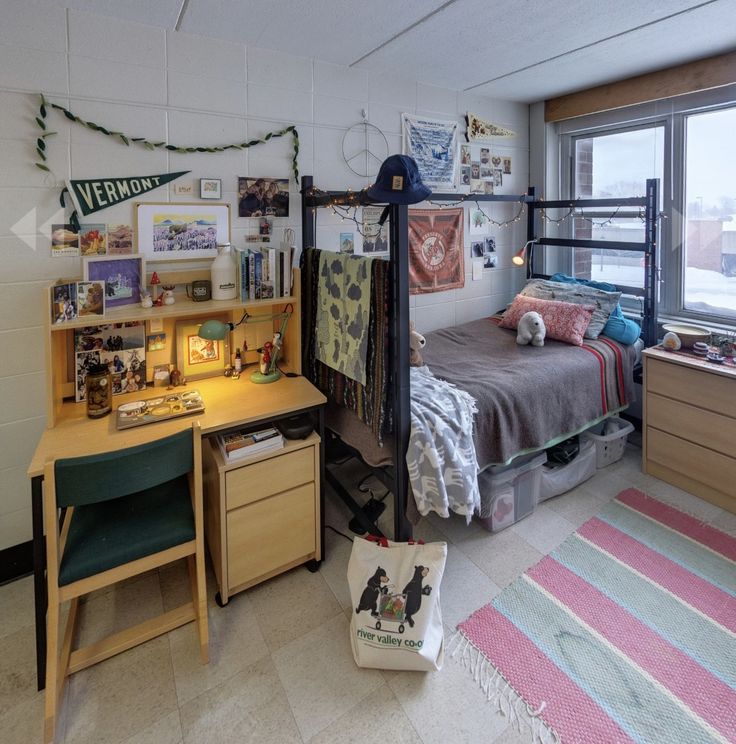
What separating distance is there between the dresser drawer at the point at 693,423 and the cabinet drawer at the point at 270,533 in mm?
1970

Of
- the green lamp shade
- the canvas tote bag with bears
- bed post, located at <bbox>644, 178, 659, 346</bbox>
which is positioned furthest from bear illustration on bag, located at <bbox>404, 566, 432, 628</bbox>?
bed post, located at <bbox>644, 178, 659, 346</bbox>

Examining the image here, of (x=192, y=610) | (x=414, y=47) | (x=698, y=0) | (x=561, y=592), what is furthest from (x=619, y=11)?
(x=192, y=610)

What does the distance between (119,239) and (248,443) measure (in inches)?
42.3

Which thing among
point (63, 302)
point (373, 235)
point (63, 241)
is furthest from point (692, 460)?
point (63, 241)

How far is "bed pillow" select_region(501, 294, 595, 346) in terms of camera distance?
9.61 feet

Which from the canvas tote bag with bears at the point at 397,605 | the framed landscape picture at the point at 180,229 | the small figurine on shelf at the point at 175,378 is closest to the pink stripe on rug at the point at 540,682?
the canvas tote bag with bears at the point at 397,605

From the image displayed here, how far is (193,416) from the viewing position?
1895mm

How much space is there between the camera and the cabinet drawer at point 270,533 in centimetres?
186

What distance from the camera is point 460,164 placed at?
10.7 feet

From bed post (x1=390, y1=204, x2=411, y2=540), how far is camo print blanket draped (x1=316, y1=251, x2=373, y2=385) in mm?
151

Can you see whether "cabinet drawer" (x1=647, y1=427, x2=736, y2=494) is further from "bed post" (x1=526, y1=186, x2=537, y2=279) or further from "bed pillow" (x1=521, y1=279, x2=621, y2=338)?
"bed post" (x1=526, y1=186, x2=537, y2=279)

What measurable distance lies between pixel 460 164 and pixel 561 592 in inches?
103

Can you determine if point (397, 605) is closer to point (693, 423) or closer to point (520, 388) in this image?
point (520, 388)

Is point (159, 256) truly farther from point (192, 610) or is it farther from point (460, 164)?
point (460, 164)
